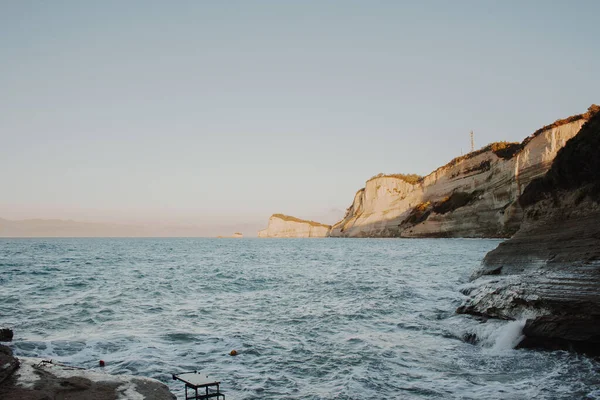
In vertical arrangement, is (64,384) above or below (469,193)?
below

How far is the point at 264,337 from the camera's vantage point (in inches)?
605

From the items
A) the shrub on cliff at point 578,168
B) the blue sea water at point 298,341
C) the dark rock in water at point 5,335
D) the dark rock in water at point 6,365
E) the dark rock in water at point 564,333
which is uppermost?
the shrub on cliff at point 578,168

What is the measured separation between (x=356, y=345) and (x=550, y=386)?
19.3 feet

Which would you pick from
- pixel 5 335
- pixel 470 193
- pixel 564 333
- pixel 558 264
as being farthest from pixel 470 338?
pixel 470 193

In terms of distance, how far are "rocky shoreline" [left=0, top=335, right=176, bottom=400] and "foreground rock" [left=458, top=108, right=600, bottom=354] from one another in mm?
10277

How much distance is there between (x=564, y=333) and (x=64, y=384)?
1201cm

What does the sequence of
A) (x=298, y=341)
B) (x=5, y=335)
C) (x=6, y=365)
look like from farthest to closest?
1. (x=298, y=341)
2. (x=5, y=335)
3. (x=6, y=365)

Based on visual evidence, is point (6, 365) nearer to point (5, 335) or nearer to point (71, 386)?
point (71, 386)

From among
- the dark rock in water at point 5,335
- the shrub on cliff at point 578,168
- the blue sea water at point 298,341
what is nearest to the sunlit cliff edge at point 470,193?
the shrub on cliff at point 578,168

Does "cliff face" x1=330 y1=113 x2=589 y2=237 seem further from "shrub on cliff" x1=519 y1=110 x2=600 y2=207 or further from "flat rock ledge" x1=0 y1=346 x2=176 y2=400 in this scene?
"flat rock ledge" x1=0 y1=346 x2=176 y2=400

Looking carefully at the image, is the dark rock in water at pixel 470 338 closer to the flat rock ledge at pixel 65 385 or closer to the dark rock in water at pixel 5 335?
the flat rock ledge at pixel 65 385

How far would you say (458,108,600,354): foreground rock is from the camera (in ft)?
39.0

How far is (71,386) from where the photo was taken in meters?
7.91

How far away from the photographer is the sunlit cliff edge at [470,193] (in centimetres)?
6712
